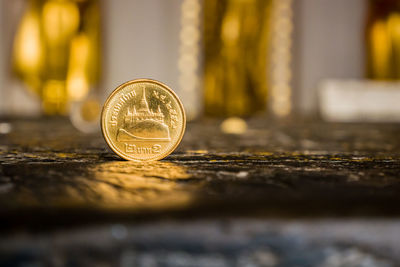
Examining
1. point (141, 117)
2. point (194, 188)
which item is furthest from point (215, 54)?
point (194, 188)

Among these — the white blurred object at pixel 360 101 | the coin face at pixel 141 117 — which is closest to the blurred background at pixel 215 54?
the white blurred object at pixel 360 101

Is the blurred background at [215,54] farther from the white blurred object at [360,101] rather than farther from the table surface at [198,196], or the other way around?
the table surface at [198,196]

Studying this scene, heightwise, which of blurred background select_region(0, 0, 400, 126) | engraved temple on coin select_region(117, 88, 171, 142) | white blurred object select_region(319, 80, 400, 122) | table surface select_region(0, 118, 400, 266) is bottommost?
table surface select_region(0, 118, 400, 266)

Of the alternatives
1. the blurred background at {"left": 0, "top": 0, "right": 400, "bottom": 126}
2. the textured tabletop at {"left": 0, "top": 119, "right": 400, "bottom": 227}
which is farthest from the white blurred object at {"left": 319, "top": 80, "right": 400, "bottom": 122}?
the textured tabletop at {"left": 0, "top": 119, "right": 400, "bottom": 227}

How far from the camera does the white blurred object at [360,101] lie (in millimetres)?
3918

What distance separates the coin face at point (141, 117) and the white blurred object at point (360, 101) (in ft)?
11.6

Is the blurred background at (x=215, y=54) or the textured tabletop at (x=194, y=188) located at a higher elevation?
the blurred background at (x=215, y=54)

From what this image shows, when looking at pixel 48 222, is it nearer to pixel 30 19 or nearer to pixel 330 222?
pixel 330 222

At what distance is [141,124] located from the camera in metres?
0.64

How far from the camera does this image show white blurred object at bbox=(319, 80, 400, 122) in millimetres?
3918

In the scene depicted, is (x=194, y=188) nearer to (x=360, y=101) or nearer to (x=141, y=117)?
(x=141, y=117)

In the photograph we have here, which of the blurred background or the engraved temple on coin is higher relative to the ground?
the blurred background

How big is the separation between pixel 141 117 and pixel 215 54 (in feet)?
12.0

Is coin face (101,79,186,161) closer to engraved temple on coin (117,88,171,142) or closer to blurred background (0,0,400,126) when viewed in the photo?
engraved temple on coin (117,88,171,142)
